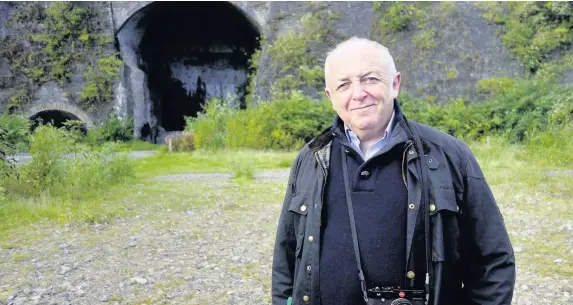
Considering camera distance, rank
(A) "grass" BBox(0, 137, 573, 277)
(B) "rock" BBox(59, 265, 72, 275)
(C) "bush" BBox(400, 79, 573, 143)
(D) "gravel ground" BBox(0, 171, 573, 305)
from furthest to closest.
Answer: (C) "bush" BBox(400, 79, 573, 143) → (A) "grass" BBox(0, 137, 573, 277) → (B) "rock" BBox(59, 265, 72, 275) → (D) "gravel ground" BBox(0, 171, 573, 305)

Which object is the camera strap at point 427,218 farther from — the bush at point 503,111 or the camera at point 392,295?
the bush at point 503,111

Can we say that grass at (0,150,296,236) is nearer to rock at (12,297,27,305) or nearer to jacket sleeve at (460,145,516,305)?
rock at (12,297,27,305)

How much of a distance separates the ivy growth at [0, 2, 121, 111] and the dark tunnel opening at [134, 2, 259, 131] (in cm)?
301

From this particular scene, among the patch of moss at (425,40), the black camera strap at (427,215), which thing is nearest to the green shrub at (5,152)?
the black camera strap at (427,215)

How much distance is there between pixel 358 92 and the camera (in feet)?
5.75

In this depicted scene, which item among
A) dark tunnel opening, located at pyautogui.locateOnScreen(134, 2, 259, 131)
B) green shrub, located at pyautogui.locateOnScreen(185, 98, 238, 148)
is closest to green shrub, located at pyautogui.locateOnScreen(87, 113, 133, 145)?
dark tunnel opening, located at pyautogui.locateOnScreen(134, 2, 259, 131)

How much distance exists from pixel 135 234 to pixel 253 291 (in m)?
2.38

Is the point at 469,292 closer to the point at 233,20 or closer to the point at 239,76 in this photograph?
the point at 233,20

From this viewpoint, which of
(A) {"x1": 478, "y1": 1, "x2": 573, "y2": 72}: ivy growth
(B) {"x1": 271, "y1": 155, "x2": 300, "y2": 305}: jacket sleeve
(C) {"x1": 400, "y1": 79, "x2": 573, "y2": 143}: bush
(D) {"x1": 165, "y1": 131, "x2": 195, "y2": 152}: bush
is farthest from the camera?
(A) {"x1": 478, "y1": 1, "x2": 573, "y2": 72}: ivy growth

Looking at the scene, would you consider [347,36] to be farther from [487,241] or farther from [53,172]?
[487,241]

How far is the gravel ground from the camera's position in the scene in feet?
13.1

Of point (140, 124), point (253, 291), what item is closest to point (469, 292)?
point (253, 291)

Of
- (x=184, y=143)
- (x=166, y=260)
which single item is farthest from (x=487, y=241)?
(x=184, y=143)

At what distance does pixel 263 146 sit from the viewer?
14852 mm
